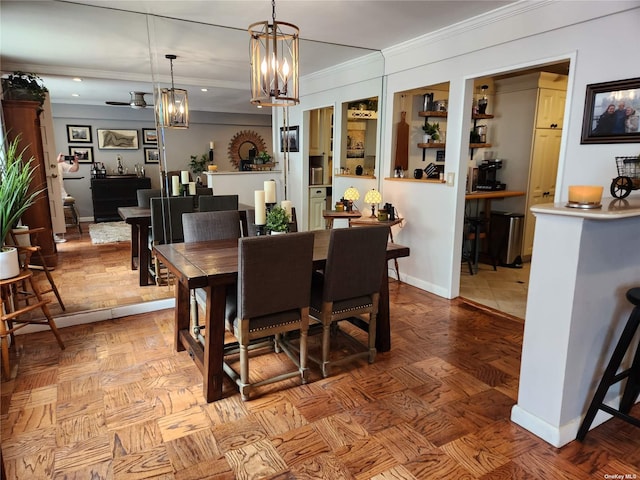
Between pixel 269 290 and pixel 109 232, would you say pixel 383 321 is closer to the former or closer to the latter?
pixel 269 290

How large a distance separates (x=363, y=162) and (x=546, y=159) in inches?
91.5

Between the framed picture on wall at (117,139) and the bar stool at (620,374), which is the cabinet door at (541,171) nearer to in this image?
the bar stool at (620,374)

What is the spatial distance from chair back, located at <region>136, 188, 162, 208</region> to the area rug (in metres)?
0.29

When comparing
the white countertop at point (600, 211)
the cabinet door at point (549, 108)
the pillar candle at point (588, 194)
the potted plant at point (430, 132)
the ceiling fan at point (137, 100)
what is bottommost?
the white countertop at point (600, 211)

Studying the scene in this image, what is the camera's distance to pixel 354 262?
2436 mm

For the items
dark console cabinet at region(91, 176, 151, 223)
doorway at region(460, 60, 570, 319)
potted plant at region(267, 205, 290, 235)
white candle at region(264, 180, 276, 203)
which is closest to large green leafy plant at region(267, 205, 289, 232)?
potted plant at region(267, 205, 290, 235)

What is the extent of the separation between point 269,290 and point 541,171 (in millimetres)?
4358

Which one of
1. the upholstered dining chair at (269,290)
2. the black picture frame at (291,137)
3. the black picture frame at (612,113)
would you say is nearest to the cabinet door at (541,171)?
the black picture frame at (612,113)

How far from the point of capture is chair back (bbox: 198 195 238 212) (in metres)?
3.71

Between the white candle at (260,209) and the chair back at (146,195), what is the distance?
139cm

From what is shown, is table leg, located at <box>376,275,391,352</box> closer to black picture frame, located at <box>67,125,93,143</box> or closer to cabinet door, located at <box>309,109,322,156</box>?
cabinet door, located at <box>309,109,322,156</box>

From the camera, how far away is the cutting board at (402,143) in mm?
4520

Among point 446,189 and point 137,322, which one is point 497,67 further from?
point 137,322

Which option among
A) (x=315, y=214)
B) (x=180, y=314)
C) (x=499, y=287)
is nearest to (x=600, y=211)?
(x=180, y=314)
